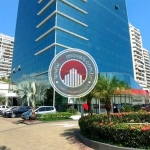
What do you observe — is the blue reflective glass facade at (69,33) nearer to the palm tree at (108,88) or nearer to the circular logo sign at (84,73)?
the circular logo sign at (84,73)

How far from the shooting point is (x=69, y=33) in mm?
49344

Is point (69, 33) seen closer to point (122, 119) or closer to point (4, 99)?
point (4, 99)

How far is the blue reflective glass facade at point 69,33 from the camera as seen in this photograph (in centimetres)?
4828

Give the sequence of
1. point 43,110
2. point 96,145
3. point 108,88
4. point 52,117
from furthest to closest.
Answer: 1. point 43,110
2. point 52,117
3. point 108,88
4. point 96,145

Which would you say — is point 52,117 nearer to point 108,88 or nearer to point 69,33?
point 108,88

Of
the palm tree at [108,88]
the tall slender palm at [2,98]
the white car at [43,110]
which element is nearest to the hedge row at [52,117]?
the white car at [43,110]

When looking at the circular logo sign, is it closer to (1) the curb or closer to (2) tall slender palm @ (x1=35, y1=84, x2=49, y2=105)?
(1) the curb

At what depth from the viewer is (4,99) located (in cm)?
5662

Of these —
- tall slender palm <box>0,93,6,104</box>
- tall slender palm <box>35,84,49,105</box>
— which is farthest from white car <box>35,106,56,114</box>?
tall slender palm <box>0,93,6,104</box>

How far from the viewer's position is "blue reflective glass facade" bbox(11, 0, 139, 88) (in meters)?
48.3

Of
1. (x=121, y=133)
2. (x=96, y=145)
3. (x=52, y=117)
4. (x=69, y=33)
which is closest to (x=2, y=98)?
(x=69, y=33)

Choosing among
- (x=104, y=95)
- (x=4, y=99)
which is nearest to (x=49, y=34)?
(x=4, y=99)

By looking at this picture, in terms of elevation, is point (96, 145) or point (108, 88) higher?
point (108, 88)

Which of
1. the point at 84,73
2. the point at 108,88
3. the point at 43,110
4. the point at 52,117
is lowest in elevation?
the point at 52,117
